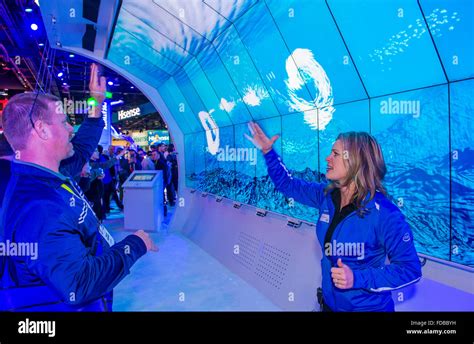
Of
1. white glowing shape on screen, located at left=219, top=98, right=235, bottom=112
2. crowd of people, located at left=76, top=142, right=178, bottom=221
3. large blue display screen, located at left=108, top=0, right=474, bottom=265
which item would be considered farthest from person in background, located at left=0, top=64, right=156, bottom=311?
white glowing shape on screen, located at left=219, top=98, right=235, bottom=112

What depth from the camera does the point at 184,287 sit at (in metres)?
4.57

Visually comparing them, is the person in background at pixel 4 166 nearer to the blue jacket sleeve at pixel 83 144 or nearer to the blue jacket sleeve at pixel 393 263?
the blue jacket sleeve at pixel 83 144

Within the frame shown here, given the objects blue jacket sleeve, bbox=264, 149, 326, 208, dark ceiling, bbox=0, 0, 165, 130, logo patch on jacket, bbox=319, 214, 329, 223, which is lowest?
logo patch on jacket, bbox=319, 214, 329, 223

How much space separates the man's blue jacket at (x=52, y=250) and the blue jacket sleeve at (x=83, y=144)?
0.83m

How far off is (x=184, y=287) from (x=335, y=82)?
10.1 feet

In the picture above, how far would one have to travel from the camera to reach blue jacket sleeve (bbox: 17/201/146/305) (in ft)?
4.00

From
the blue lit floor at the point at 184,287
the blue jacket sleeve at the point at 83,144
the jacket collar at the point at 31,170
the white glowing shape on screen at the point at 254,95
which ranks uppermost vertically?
the white glowing shape on screen at the point at 254,95

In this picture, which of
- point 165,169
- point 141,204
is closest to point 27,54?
point 165,169

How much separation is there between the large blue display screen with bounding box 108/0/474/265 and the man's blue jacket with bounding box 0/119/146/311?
2.09 m

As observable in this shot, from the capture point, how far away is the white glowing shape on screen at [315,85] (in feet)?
11.6

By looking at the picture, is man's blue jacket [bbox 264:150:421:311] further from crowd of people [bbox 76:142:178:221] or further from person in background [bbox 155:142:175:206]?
person in background [bbox 155:142:175:206]

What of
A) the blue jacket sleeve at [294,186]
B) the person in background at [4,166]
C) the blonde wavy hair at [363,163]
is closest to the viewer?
the person in background at [4,166]

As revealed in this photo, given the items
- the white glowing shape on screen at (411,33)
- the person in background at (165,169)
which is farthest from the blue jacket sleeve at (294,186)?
the person in background at (165,169)

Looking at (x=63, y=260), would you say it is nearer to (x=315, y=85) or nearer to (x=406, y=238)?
(x=406, y=238)
